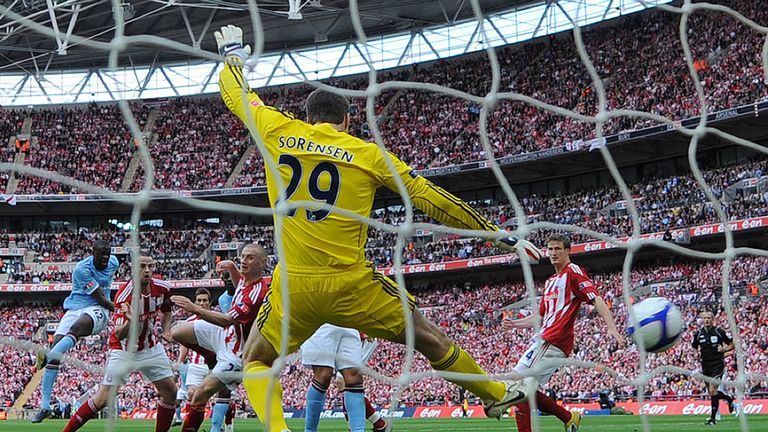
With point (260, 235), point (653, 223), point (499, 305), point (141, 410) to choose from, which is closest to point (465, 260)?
point (499, 305)

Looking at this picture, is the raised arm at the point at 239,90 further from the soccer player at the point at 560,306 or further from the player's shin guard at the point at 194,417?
the soccer player at the point at 560,306

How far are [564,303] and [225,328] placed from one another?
2787 millimetres

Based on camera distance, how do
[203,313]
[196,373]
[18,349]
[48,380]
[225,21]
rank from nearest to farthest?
[203,313], [48,380], [196,373], [18,349], [225,21]

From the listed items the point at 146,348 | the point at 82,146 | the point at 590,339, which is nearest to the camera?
the point at 146,348

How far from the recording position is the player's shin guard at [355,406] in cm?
712

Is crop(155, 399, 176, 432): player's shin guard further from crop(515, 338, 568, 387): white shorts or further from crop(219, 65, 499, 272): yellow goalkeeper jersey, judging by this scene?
crop(219, 65, 499, 272): yellow goalkeeper jersey

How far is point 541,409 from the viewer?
806 cm

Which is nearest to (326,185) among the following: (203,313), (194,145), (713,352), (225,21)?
(203,313)

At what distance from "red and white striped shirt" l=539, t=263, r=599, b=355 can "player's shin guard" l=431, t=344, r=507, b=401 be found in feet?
7.75

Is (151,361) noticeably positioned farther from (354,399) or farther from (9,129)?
(9,129)

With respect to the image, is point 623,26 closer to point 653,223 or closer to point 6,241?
point 653,223

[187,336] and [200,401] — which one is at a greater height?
[187,336]

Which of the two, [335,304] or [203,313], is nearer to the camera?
[335,304]

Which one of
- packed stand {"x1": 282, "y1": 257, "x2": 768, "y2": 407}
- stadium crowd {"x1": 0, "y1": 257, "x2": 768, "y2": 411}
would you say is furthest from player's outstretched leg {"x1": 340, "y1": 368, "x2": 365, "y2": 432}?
stadium crowd {"x1": 0, "y1": 257, "x2": 768, "y2": 411}
